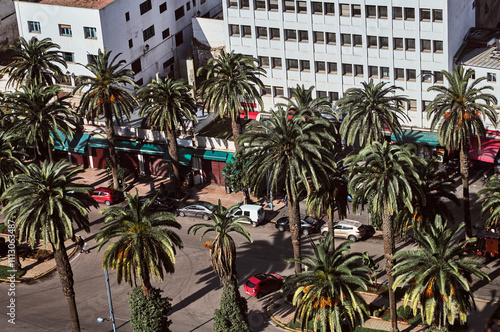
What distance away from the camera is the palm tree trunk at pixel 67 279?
87250mm

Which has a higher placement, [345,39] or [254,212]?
[345,39]

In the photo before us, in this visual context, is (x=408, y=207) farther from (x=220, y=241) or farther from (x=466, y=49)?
(x=466, y=49)

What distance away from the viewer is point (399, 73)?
117 meters

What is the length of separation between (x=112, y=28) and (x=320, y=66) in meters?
30.1

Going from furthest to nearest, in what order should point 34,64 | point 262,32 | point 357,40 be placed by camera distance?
point 262,32 → point 34,64 → point 357,40

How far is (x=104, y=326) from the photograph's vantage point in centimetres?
9088

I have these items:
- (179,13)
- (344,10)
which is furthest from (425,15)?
(179,13)

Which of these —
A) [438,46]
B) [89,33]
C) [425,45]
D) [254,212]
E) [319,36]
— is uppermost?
[89,33]

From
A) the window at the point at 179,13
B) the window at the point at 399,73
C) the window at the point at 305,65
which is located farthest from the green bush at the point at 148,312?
the window at the point at 179,13

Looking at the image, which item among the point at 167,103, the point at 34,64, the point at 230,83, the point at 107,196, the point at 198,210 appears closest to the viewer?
the point at 230,83

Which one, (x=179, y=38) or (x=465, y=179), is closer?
(x=465, y=179)

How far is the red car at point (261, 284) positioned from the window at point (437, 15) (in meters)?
39.7

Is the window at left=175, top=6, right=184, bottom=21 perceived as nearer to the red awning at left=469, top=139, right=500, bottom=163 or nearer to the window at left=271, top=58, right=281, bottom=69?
the window at left=271, top=58, right=281, bottom=69

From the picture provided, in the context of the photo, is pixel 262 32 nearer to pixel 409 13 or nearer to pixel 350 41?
Result: pixel 350 41
